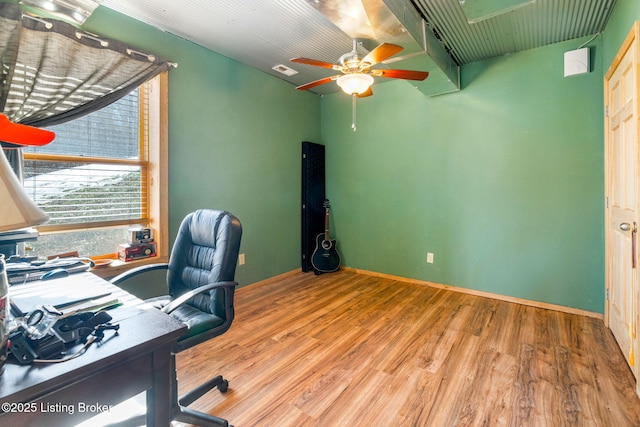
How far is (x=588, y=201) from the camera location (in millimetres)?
2701

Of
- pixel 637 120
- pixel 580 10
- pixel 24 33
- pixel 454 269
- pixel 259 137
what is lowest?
pixel 454 269

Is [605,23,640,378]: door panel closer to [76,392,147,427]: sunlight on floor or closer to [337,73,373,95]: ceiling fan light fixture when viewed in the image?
[337,73,373,95]: ceiling fan light fixture

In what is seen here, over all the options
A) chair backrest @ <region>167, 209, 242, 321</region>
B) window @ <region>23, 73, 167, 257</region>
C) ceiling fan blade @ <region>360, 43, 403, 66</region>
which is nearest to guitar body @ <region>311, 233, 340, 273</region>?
window @ <region>23, 73, 167, 257</region>

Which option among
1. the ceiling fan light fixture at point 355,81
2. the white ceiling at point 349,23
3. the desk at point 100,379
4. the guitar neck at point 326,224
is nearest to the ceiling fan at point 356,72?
the ceiling fan light fixture at point 355,81

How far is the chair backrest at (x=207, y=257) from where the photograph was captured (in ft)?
5.24

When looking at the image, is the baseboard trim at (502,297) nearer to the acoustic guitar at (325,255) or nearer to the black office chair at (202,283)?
the acoustic guitar at (325,255)

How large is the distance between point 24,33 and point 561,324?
14.7 feet

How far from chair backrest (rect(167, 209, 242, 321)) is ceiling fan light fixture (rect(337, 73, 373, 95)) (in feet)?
4.56

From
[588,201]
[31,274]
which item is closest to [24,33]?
[31,274]

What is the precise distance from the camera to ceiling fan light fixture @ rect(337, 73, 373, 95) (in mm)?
2273

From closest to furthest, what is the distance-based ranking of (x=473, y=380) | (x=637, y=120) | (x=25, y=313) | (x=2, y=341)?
(x=2, y=341) < (x=25, y=313) < (x=637, y=120) < (x=473, y=380)

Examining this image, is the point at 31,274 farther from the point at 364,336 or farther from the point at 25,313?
the point at 364,336

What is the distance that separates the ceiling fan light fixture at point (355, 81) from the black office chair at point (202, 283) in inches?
54.9

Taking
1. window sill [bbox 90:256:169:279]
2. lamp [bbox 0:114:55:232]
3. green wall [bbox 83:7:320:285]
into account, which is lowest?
window sill [bbox 90:256:169:279]
